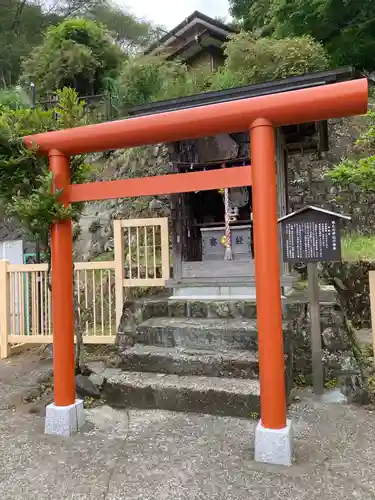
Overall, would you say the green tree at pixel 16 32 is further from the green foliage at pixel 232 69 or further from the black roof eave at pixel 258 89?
the black roof eave at pixel 258 89

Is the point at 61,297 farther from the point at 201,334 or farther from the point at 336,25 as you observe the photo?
the point at 336,25

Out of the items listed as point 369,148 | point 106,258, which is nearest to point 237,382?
point 106,258

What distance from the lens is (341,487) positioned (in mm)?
2625

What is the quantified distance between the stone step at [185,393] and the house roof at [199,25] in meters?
15.3

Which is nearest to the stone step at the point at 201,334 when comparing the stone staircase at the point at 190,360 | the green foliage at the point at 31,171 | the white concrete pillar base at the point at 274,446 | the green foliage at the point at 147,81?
the stone staircase at the point at 190,360

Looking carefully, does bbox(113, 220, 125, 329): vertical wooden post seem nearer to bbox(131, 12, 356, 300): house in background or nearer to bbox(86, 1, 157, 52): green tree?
bbox(131, 12, 356, 300): house in background

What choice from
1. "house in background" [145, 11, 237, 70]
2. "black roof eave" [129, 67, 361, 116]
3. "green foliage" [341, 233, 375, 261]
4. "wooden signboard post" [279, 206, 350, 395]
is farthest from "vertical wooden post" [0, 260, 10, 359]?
"house in background" [145, 11, 237, 70]

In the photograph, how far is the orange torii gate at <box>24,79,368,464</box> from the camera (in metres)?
2.96

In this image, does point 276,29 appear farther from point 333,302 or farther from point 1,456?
point 1,456

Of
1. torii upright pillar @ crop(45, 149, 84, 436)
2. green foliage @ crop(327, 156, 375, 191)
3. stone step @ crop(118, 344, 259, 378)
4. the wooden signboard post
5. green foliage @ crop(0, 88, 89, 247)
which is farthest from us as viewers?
green foliage @ crop(327, 156, 375, 191)

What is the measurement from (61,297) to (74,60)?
46.3 feet

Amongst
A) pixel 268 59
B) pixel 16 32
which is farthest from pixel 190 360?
pixel 16 32

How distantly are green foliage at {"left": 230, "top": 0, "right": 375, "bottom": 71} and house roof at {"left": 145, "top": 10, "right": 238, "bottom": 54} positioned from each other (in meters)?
2.70

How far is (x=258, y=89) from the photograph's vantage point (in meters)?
5.17
